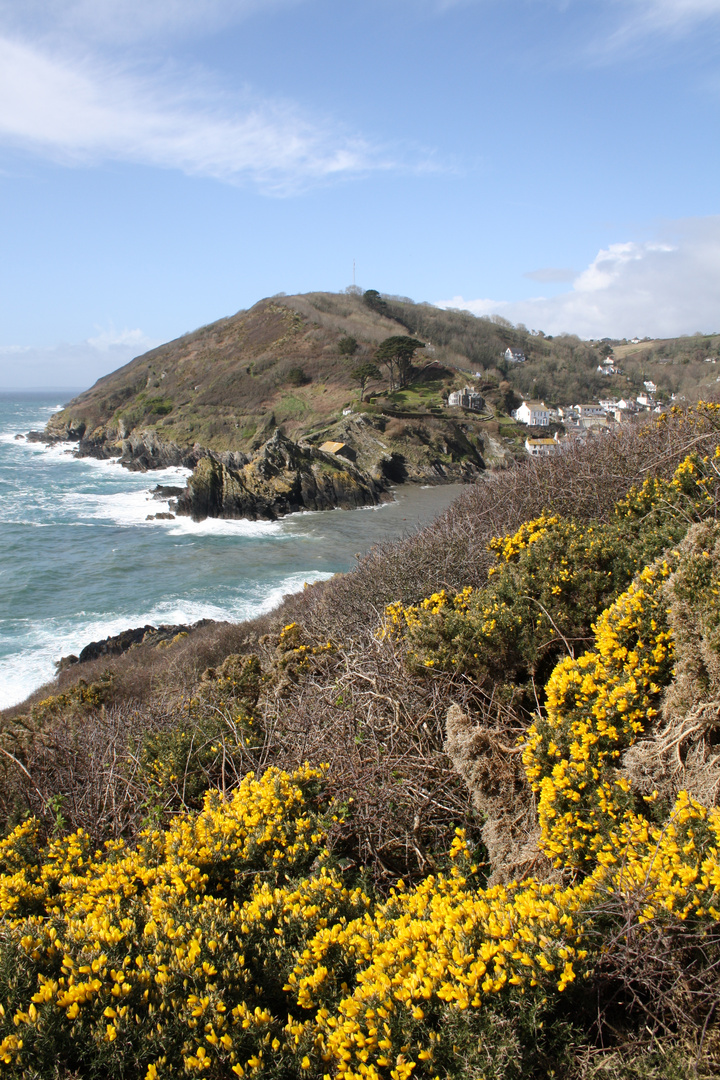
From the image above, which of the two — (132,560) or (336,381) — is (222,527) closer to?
(132,560)

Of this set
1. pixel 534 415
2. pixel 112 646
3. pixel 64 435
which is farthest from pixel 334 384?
pixel 112 646

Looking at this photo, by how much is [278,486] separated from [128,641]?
2386 cm

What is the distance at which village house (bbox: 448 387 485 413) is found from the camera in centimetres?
6481

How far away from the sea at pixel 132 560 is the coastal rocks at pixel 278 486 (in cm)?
145

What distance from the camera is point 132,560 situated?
1073 inches

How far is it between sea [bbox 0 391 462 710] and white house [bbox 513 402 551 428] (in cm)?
2518

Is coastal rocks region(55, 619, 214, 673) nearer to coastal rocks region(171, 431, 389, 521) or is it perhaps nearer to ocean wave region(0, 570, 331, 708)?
ocean wave region(0, 570, 331, 708)

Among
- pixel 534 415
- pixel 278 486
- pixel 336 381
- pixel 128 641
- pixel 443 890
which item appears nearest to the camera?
pixel 443 890

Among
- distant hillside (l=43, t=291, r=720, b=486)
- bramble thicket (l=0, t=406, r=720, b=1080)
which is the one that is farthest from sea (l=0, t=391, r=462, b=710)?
distant hillside (l=43, t=291, r=720, b=486)

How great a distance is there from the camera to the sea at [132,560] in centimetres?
1934

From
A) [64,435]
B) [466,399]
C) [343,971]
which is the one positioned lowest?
[343,971]

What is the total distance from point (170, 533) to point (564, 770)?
103 feet

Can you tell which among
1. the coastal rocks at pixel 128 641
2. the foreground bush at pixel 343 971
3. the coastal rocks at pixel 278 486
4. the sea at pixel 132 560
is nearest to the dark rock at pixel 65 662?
the coastal rocks at pixel 128 641

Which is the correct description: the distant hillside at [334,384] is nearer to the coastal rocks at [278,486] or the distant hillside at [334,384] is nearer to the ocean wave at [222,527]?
the coastal rocks at [278,486]
